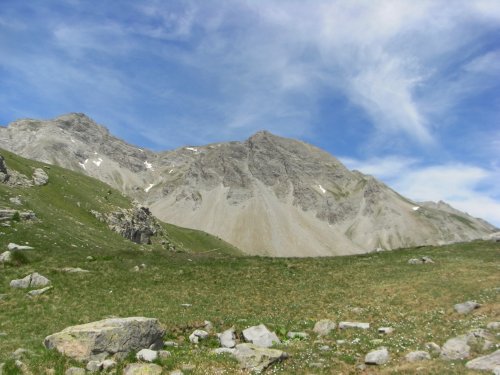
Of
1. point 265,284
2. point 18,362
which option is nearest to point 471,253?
point 265,284

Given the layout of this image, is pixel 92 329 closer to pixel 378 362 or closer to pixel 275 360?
pixel 275 360

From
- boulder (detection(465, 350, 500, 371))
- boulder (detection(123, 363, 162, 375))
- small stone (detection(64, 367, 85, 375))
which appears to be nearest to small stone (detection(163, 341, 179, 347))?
boulder (detection(123, 363, 162, 375))

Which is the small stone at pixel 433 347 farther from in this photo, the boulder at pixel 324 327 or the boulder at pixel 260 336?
the boulder at pixel 260 336

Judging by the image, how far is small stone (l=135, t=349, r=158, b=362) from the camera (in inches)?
797

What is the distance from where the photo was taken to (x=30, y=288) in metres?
34.6

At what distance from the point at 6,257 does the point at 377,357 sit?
35.0m

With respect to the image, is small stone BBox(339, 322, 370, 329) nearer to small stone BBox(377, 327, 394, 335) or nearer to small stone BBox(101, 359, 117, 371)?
small stone BBox(377, 327, 394, 335)

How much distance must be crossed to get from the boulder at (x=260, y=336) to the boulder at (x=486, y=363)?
10.4 m

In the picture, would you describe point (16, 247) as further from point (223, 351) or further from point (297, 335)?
point (297, 335)

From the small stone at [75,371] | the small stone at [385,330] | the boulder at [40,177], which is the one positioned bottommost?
the small stone at [75,371]

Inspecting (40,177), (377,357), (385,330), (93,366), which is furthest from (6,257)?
(40,177)

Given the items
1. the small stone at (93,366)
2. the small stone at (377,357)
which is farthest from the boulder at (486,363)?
the small stone at (93,366)

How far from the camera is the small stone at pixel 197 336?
25.4m

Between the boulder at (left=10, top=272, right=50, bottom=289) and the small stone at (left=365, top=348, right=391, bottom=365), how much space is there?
91.2ft
